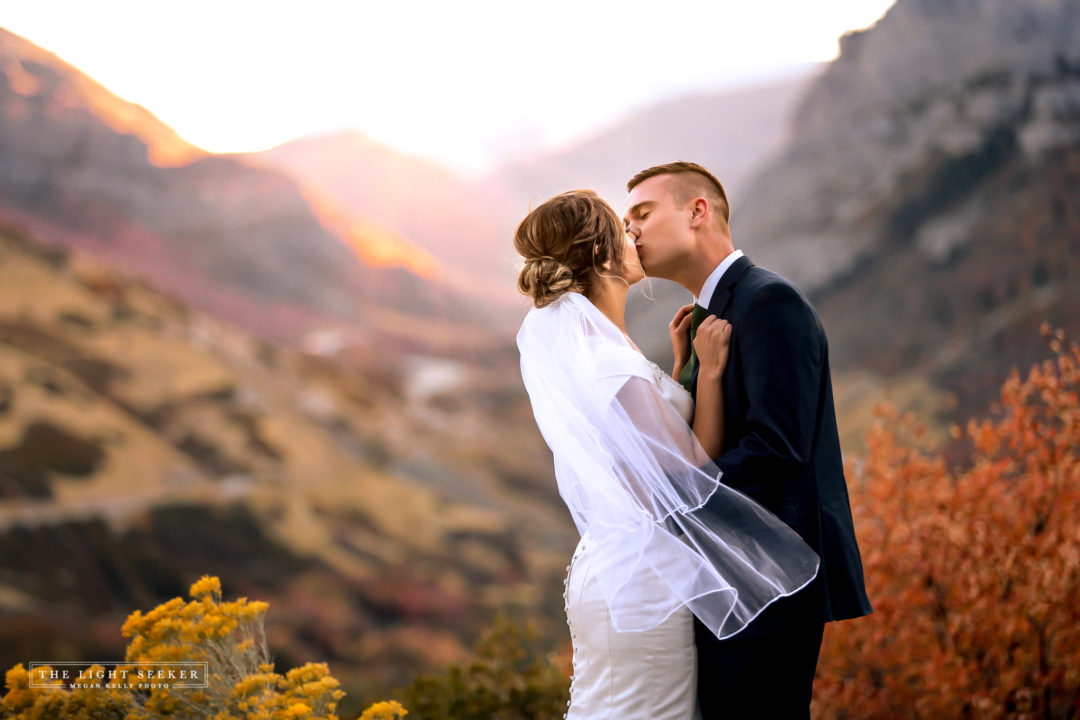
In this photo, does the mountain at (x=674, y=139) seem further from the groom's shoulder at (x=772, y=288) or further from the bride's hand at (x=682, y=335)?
the groom's shoulder at (x=772, y=288)

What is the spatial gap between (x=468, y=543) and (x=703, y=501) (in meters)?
11.0

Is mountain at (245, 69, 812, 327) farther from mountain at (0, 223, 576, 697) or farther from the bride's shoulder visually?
the bride's shoulder

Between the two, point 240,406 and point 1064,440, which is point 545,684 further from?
point 240,406

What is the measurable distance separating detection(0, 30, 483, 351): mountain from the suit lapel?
11902 millimetres

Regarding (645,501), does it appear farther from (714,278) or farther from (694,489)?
(714,278)

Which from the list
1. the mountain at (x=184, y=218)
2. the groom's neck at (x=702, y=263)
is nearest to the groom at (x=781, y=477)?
the groom's neck at (x=702, y=263)

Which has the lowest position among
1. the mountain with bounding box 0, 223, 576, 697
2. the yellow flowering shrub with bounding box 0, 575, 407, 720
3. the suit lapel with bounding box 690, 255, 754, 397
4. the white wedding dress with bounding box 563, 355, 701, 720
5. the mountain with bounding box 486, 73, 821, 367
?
→ the white wedding dress with bounding box 563, 355, 701, 720

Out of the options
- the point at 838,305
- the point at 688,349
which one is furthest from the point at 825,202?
the point at 688,349

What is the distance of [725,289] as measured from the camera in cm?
245

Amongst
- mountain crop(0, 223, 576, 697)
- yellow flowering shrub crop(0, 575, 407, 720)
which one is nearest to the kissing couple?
yellow flowering shrub crop(0, 575, 407, 720)

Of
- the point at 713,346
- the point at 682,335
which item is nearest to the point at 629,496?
the point at 713,346

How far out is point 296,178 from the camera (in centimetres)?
2116

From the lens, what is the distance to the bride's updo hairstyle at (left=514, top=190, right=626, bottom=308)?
2.45m

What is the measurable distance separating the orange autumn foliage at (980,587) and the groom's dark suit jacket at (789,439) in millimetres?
1732
